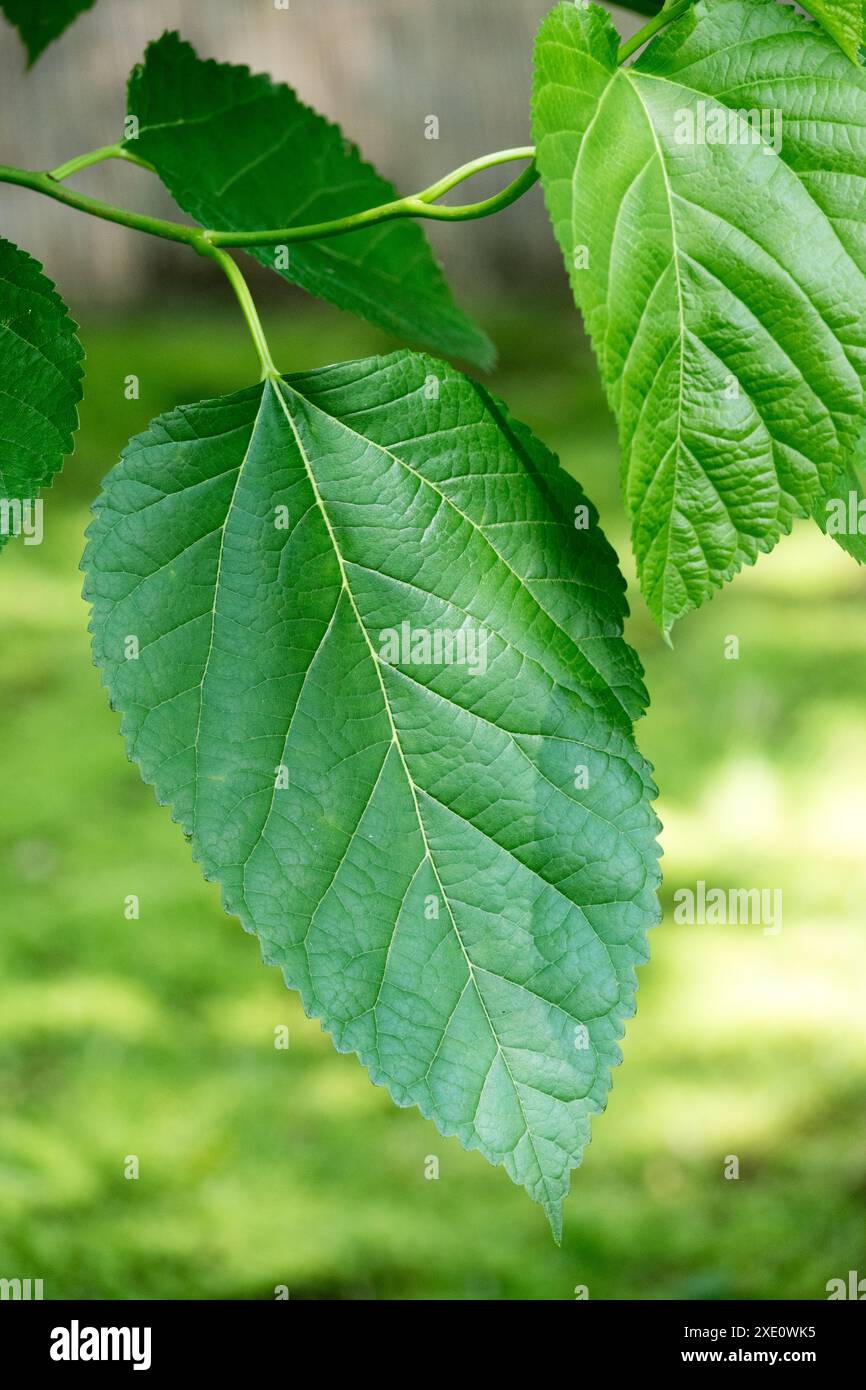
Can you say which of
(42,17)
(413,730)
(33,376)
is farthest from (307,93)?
(413,730)

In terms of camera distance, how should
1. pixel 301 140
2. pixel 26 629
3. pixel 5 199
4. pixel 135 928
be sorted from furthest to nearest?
pixel 5 199
pixel 26 629
pixel 135 928
pixel 301 140

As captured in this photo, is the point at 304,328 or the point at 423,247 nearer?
the point at 423,247

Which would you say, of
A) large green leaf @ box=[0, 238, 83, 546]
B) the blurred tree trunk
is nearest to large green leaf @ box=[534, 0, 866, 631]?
large green leaf @ box=[0, 238, 83, 546]

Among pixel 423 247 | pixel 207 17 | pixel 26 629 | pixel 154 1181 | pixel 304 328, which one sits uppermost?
pixel 207 17

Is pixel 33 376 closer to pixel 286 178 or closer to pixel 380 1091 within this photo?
pixel 286 178

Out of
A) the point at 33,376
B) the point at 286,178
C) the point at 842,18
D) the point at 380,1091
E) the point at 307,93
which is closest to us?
the point at 842,18

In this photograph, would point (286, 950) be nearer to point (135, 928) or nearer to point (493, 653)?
point (493, 653)

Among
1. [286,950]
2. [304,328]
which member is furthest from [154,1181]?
[304,328]
